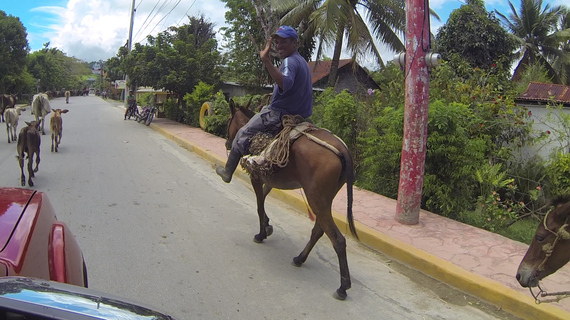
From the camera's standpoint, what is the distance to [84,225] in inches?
226

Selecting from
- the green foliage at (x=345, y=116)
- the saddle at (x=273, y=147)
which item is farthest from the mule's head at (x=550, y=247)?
the green foliage at (x=345, y=116)

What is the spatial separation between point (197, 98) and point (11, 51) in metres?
27.9

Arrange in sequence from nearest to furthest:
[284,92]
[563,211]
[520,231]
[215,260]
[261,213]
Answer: [563,211] < [284,92] < [215,260] < [261,213] < [520,231]

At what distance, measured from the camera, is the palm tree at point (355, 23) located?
16.0 m

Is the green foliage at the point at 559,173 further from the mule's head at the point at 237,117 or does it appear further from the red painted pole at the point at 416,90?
the mule's head at the point at 237,117

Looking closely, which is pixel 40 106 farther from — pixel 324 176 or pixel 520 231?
pixel 520 231

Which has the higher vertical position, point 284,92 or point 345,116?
point 284,92

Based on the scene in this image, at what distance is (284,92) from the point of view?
4664 mm

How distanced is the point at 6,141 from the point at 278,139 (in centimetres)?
1296

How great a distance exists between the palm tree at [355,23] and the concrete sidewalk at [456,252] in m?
10.1

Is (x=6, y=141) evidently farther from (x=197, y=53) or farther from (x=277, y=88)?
(x=277, y=88)

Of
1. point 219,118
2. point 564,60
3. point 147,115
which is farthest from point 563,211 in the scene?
point 564,60

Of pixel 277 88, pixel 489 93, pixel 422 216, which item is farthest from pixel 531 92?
pixel 277 88

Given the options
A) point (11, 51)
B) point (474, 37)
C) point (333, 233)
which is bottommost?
point (333, 233)
